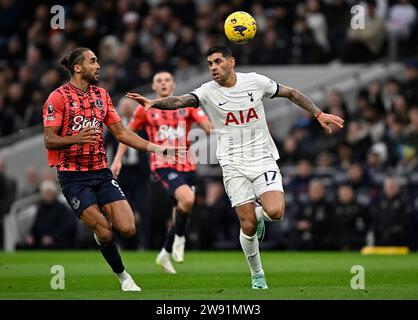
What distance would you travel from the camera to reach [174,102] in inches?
496

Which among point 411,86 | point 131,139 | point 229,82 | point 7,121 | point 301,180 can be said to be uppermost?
point 411,86

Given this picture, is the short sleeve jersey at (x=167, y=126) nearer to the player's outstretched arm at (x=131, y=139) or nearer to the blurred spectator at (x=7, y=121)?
the player's outstretched arm at (x=131, y=139)

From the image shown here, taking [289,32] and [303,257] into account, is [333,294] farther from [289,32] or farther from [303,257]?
[289,32]

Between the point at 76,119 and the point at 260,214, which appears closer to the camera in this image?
the point at 76,119

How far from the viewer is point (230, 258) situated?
62.1ft

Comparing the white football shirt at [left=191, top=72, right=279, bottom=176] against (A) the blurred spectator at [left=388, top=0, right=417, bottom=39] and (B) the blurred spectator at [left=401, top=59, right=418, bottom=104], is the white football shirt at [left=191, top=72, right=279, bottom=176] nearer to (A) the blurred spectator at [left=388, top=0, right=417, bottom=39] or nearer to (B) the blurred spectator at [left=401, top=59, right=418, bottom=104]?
(B) the blurred spectator at [left=401, top=59, right=418, bottom=104]

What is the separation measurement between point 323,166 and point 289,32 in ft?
15.7

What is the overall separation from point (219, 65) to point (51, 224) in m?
10.2

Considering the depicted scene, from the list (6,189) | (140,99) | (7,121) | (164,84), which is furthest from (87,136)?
(7,121)

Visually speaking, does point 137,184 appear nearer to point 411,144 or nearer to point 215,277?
point 411,144

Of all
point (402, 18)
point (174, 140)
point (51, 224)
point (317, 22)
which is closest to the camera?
point (174, 140)

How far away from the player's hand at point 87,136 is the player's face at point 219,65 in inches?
60.5

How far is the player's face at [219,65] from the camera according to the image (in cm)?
1270
